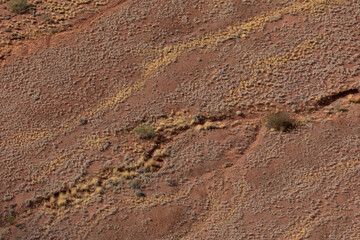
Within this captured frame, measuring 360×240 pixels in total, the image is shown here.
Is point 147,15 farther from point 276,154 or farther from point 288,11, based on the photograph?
point 276,154

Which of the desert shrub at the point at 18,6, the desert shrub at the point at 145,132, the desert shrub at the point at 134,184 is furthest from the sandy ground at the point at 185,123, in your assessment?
the desert shrub at the point at 18,6

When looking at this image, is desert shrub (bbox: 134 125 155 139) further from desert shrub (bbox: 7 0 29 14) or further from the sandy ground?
desert shrub (bbox: 7 0 29 14)

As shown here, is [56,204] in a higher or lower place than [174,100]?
lower

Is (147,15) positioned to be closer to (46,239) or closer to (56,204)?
(56,204)

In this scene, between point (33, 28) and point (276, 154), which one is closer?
point (276, 154)

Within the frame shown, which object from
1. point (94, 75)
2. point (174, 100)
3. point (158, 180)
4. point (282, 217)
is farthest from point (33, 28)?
point (282, 217)

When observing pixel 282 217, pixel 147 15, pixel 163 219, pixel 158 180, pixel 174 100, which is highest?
pixel 147 15

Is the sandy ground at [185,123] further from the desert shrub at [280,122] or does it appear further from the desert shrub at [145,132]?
the desert shrub at [280,122]
